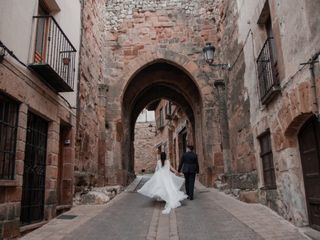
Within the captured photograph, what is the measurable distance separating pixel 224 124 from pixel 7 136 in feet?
20.8

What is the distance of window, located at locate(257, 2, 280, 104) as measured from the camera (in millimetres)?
4914

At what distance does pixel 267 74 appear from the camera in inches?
207

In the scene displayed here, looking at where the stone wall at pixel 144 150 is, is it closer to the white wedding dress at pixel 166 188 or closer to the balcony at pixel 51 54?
the white wedding dress at pixel 166 188

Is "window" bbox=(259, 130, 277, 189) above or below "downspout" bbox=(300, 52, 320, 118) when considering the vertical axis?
below

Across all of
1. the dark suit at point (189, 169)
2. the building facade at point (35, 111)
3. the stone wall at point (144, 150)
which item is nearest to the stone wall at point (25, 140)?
the building facade at point (35, 111)

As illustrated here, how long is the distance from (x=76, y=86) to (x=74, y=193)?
7.45 ft

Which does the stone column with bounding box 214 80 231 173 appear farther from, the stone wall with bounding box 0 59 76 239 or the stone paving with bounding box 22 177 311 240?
the stone wall with bounding box 0 59 76 239

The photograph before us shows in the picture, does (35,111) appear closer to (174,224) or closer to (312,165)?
(174,224)

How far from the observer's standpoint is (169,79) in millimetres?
11594

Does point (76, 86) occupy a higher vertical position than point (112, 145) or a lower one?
higher

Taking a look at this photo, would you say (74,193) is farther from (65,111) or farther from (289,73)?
(289,73)

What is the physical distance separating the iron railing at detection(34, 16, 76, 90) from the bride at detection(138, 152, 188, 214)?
8.79 feet

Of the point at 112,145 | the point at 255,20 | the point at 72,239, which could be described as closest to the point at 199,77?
the point at 112,145

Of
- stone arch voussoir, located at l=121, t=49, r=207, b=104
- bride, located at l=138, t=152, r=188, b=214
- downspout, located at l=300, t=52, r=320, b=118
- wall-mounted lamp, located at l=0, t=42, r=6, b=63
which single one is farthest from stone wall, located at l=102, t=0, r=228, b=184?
downspout, located at l=300, t=52, r=320, b=118
